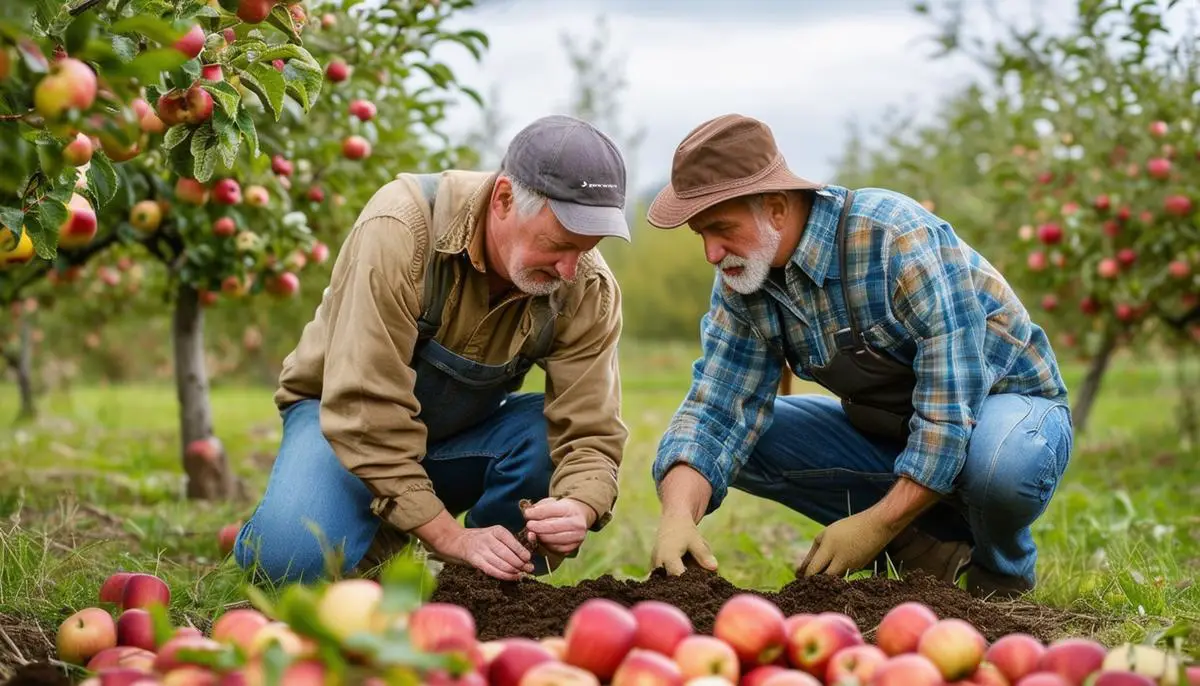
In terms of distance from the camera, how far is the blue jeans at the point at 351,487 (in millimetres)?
2975

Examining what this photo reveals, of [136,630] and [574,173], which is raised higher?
[574,173]

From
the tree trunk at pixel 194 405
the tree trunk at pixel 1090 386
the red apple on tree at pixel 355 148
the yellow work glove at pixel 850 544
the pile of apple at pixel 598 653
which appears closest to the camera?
the pile of apple at pixel 598 653

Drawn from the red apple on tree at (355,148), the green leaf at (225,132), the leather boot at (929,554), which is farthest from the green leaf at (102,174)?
the leather boot at (929,554)

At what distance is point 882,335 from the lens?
119 inches

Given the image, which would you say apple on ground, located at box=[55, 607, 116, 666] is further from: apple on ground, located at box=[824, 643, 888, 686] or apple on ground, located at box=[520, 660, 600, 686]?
apple on ground, located at box=[824, 643, 888, 686]

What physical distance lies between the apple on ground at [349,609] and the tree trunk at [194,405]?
3572 millimetres

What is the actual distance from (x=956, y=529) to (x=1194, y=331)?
14.6 ft

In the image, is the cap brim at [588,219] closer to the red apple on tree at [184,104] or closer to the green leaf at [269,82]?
the green leaf at [269,82]

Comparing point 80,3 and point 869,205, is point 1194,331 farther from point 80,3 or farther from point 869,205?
point 80,3

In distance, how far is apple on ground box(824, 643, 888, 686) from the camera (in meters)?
1.75

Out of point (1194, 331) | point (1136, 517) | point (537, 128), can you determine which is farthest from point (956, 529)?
point (1194, 331)

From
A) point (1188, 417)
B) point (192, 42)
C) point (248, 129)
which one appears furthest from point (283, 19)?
point (1188, 417)

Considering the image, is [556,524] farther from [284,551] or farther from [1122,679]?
[1122,679]

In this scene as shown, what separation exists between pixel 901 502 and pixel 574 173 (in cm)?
114
